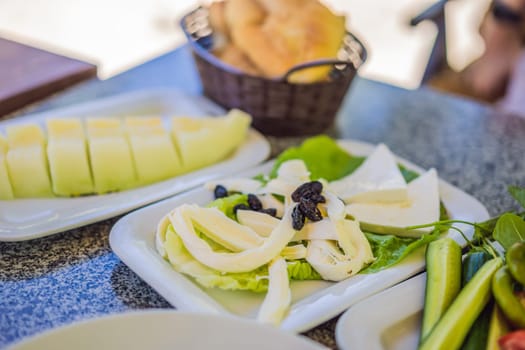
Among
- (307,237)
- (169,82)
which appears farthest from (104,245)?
(169,82)

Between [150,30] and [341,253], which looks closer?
[341,253]

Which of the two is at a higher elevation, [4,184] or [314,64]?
[314,64]

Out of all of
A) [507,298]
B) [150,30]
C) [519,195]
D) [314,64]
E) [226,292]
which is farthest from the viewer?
[150,30]

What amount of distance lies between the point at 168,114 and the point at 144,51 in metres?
2.13

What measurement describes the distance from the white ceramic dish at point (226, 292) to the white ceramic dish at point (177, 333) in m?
0.13

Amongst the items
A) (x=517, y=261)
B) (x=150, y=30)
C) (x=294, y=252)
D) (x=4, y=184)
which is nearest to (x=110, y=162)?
(x=4, y=184)

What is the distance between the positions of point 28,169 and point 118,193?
174mm

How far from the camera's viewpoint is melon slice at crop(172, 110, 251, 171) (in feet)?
4.42

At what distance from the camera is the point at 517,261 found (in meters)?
0.93

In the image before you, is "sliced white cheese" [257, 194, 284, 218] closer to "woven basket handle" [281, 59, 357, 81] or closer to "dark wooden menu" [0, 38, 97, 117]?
"woven basket handle" [281, 59, 357, 81]

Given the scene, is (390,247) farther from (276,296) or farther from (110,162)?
(110,162)

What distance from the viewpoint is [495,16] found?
224cm

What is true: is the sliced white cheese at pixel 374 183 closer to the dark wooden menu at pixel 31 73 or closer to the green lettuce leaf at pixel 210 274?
the green lettuce leaf at pixel 210 274

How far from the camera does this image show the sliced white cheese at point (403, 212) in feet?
3.74
